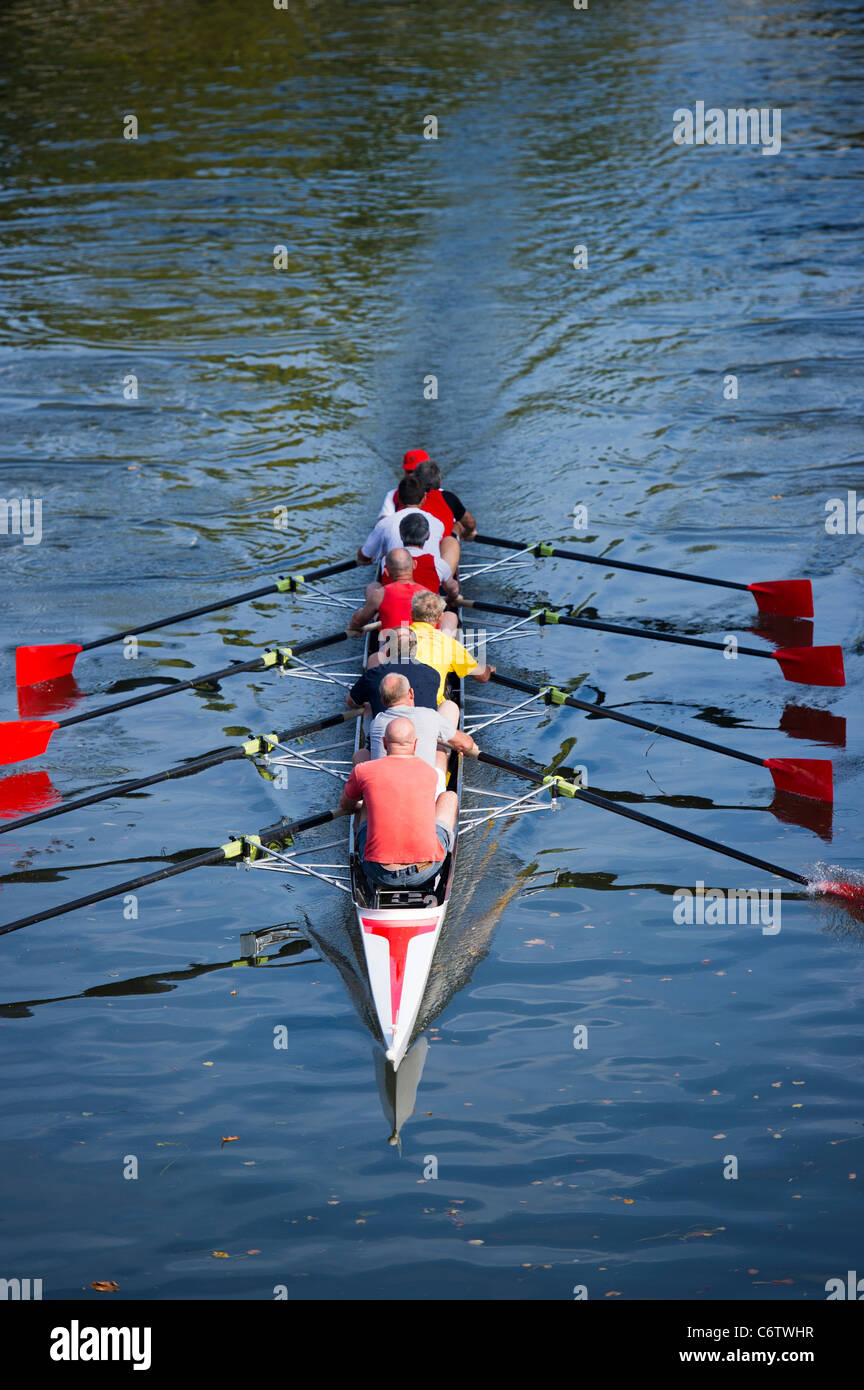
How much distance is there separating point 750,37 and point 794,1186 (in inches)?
1483

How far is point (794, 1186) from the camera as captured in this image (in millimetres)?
7125

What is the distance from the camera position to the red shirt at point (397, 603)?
1096cm

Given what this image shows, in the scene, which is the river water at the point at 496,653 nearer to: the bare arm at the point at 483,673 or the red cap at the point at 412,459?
the bare arm at the point at 483,673

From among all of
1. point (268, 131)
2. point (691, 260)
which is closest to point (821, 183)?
point (691, 260)

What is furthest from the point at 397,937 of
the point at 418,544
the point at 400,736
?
the point at 418,544

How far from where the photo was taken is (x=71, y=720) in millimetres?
11500

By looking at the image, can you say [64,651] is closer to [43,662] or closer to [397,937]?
[43,662]

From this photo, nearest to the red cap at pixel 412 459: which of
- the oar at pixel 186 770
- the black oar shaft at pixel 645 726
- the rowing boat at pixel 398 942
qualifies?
the black oar shaft at pixel 645 726

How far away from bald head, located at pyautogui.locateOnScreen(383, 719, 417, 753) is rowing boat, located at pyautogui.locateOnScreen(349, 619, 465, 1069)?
83 centimetres

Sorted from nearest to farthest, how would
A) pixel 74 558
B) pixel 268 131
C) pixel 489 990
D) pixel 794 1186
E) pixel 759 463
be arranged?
pixel 794 1186 → pixel 489 990 → pixel 74 558 → pixel 759 463 → pixel 268 131

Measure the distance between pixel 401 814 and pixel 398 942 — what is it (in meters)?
0.81

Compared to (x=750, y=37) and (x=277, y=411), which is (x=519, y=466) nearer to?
(x=277, y=411)

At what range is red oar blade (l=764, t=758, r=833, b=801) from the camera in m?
10.3

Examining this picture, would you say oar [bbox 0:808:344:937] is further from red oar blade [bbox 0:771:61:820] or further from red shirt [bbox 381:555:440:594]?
red shirt [bbox 381:555:440:594]
